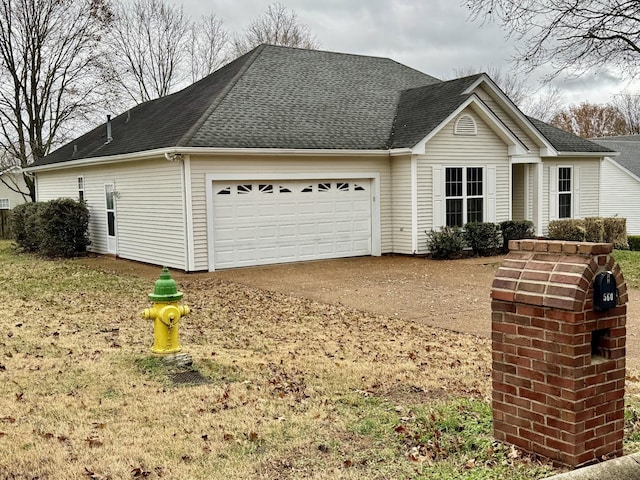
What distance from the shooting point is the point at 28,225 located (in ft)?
68.2

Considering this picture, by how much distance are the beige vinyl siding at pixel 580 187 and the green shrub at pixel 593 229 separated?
100cm

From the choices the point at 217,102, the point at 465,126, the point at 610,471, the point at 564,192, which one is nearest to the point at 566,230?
the point at 564,192

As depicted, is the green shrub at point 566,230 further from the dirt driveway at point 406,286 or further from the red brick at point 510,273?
the red brick at point 510,273

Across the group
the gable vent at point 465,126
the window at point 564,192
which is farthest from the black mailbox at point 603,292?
the window at point 564,192

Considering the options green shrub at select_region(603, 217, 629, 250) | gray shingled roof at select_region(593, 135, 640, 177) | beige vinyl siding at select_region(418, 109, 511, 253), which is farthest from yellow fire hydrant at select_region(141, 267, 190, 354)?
gray shingled roof at select_region(593, 135, 640, 177)

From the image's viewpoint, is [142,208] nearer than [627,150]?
Yes

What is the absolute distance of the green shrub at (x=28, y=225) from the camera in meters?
20.0

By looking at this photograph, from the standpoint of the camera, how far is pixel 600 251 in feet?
13.4

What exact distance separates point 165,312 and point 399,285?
7.12 meters

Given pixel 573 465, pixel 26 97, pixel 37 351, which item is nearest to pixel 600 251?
pixel 573 465

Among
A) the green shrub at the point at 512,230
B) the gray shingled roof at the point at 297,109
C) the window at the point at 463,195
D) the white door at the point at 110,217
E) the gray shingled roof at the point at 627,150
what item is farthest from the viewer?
the gray shingled roof at the point at 627,150

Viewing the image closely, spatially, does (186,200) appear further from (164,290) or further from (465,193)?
(164,290)

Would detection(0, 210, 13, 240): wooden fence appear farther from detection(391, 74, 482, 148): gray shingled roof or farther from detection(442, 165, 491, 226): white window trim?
detection(442, 165, 491, 226): white window trim

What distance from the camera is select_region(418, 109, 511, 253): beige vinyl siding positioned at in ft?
57.4
